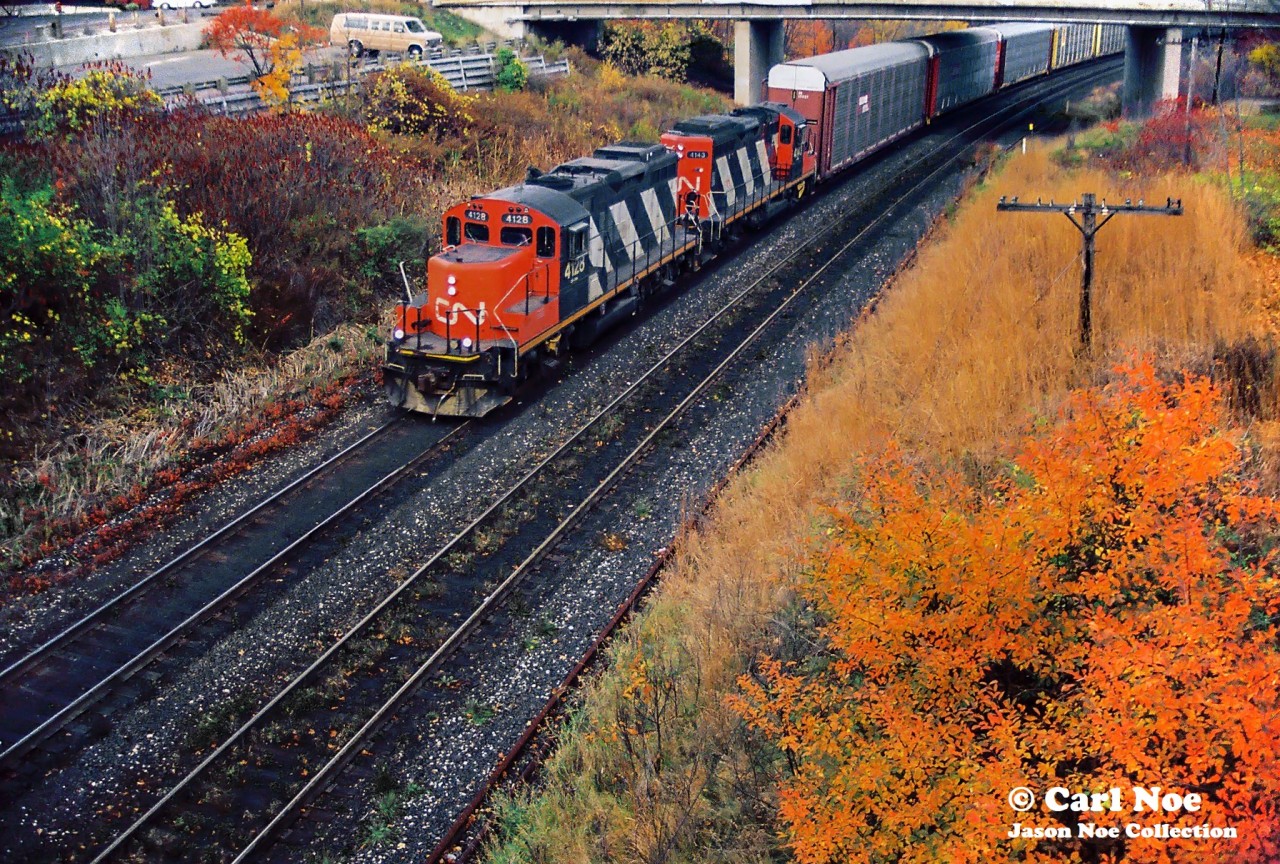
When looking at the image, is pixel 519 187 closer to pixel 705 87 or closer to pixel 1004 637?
pixel 1004 637

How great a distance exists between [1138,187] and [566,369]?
1266 cm

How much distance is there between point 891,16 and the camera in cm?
4659

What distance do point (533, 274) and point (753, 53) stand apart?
1481 inches

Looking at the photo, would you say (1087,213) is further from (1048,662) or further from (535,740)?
(535,740)

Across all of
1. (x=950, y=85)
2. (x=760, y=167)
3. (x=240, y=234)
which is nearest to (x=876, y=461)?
(x=240, y=234)

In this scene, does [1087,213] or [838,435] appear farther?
[838,435]

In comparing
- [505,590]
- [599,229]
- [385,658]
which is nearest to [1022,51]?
[599,229]

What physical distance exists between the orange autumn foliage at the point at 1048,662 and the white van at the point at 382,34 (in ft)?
130

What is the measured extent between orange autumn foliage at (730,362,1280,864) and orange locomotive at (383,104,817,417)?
29.7 feet

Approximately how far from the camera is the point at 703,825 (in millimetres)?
9836

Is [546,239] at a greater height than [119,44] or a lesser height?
lesser

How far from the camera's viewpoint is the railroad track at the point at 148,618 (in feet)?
37.6

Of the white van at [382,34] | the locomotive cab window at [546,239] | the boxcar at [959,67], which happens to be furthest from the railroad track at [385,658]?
the boxcar at [959,67]

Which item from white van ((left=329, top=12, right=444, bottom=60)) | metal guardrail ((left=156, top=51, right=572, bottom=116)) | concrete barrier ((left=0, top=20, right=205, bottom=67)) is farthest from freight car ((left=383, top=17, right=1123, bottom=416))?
concrete barrier ((left=0, top=20, right=205, bottom=67))
